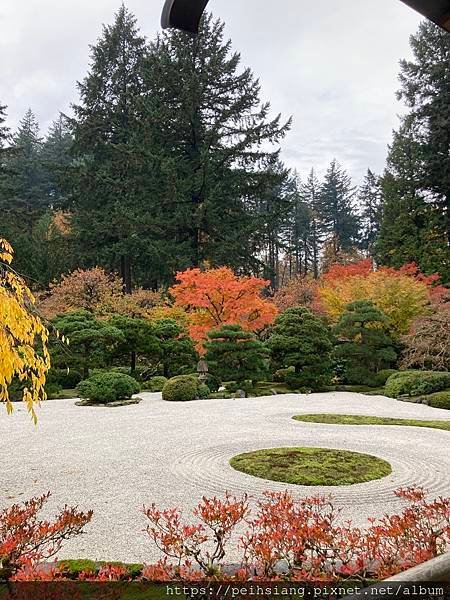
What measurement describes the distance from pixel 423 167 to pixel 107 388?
16.9 meters

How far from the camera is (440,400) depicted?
33.9 ft

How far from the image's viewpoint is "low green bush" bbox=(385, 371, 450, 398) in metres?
11.6

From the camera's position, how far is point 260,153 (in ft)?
71.5

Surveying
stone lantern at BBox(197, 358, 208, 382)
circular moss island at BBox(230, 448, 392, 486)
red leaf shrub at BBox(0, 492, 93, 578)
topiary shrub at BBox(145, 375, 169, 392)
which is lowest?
topiary shrub at BBox(145, 375, 169, 392)

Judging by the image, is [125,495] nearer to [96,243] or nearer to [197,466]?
[197,466]

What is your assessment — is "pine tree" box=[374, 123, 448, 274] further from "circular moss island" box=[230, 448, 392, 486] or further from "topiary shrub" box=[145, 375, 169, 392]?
"circular moss island" box=[230, 448, 392, 486]

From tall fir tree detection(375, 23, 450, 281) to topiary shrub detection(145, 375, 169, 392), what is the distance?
38.9 ft

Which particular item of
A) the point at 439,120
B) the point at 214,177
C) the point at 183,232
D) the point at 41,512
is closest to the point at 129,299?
the point at 183,232

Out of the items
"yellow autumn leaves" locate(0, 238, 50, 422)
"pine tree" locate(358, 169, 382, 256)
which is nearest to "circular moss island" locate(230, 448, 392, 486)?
"yellow autumn leaves" locate(0, 238, 50, 422)

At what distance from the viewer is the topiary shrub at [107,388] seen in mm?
10742

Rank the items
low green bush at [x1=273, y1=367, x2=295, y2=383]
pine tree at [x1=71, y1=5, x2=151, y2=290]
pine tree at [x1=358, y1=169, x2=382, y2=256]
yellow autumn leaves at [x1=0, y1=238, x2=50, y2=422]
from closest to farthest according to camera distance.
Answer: yellow autumn leaves at [x1=0, y1=238, x2=50, y2=422], low green bush at [x1=273, y1=367, x2=295, y2=383], pine tree at [x1=71, y1=5, x2=151, y2=290], pine tree at [x1=358, y1=169, x2=382, y2=256]

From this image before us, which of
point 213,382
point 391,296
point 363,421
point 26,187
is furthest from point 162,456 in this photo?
point 26,187

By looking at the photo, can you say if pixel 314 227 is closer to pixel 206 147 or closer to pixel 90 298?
pixel 206 147

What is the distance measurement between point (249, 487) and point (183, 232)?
17388mm
